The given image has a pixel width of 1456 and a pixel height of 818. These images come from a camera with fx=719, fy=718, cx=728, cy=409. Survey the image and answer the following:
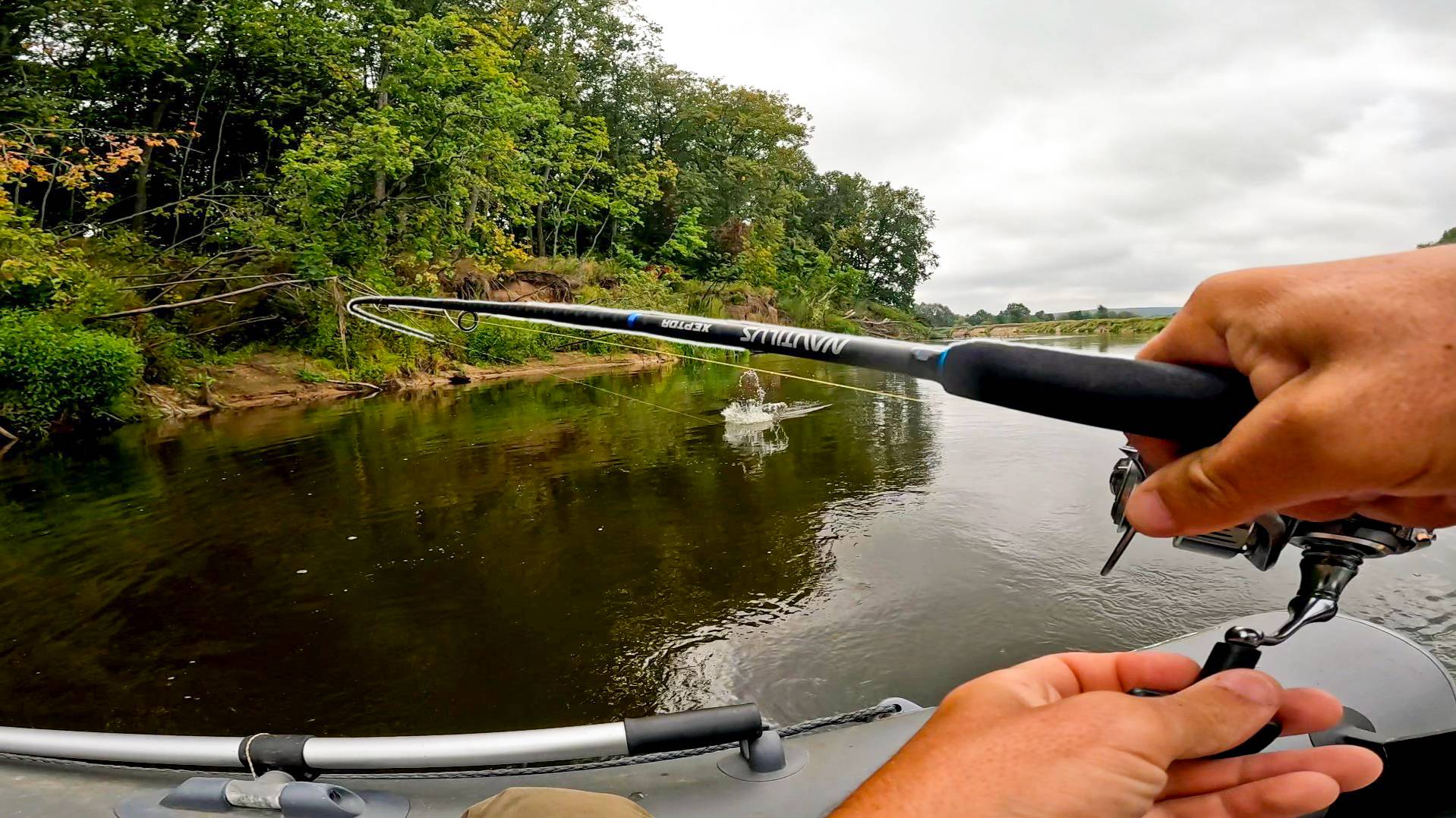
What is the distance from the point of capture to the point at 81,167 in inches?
396

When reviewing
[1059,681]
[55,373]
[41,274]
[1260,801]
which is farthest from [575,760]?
[55,373]

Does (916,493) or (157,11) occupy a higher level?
(157,11)

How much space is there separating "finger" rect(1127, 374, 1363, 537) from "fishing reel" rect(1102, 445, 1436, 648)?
0.07m

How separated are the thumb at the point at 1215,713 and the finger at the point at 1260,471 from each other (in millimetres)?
174

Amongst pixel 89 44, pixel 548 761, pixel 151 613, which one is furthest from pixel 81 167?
pixel 548 761

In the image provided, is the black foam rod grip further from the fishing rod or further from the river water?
the river water

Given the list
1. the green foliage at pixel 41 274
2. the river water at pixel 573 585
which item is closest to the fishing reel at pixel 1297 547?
the river water at pixel 573 585

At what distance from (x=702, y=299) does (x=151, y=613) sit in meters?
27.4

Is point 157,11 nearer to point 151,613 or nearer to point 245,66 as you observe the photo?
point 245,66

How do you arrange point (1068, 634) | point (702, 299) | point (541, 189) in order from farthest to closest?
point (702, 299) < point (541, 189) < point (1068, 634)

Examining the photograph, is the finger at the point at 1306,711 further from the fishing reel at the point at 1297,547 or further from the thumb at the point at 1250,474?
the thumb at the point at 1250,474

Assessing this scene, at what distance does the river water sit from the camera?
3.33 m

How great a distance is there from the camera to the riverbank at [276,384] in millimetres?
13945

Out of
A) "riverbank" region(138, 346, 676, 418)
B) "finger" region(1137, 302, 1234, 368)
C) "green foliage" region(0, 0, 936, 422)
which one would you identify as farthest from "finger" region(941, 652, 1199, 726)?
"riverbank" region(138, 346, 676, 418)
